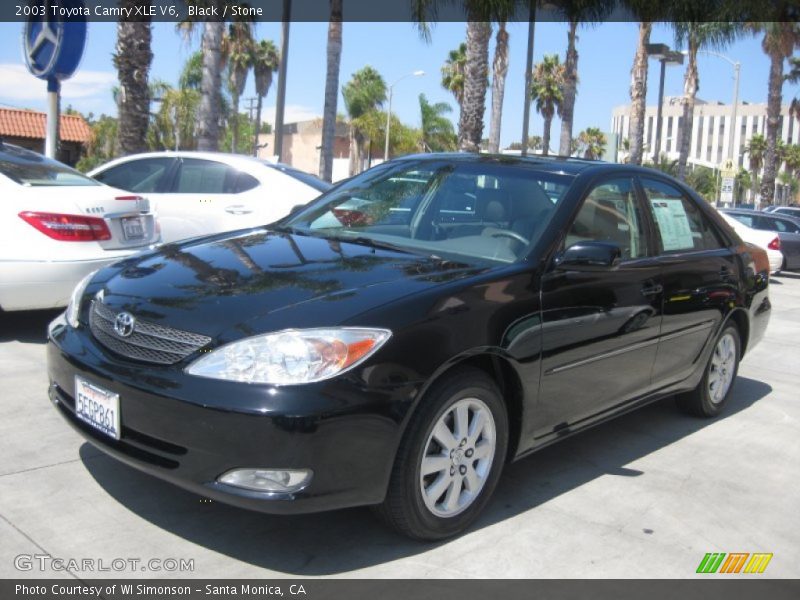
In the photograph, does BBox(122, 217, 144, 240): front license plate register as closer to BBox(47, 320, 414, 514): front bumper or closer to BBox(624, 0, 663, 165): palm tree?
BBox(47, 320, 414, 514): front bumper

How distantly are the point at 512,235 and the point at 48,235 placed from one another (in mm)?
3415

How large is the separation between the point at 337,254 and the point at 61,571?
173 cm

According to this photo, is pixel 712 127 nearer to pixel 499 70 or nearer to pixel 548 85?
pixel 548 85

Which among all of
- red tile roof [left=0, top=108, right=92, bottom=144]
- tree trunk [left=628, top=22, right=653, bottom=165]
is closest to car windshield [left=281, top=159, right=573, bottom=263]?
tree trunk [left=628, top=22, right=653, bottom=165]

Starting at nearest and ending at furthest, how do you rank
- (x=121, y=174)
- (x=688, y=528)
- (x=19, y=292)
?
(x=688, y=528) < (x=19, y=292) < (x=121, y=174)

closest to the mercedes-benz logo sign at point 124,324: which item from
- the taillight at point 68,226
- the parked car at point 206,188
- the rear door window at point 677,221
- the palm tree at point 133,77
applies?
the taillight at point 68,226

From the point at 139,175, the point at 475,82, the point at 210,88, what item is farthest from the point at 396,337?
the point at 475,82

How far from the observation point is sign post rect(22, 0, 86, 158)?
26.1 ft

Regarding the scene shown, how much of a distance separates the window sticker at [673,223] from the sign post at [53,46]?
19.4ft

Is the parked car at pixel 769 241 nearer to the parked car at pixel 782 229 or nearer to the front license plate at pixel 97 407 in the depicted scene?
the parked car at pixel 782 229

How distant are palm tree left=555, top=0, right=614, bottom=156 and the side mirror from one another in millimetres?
16626

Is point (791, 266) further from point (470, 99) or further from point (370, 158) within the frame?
point (370, 158)
